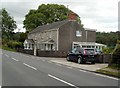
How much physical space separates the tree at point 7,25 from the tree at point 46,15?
98.8ft

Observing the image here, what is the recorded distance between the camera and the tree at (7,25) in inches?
4636

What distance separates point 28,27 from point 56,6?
10939 millimetres

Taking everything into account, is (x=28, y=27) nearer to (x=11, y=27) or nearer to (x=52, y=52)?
(x=11, y=27)

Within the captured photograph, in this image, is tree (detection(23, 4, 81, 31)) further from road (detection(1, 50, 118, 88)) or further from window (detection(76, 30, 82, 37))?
road (detection(1, 50, 118, 88))

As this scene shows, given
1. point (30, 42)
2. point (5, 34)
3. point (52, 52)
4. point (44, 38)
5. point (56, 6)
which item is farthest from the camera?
point (5, 34)

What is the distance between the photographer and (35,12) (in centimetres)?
9038

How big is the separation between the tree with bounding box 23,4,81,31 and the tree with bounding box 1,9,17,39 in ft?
98.8

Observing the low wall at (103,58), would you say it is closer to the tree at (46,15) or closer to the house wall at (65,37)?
the house wall at (65,37)

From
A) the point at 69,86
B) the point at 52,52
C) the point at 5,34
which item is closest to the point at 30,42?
the point at 52,52

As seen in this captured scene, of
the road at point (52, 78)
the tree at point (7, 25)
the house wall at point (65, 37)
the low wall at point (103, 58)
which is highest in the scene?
the tree at point (7, 25)

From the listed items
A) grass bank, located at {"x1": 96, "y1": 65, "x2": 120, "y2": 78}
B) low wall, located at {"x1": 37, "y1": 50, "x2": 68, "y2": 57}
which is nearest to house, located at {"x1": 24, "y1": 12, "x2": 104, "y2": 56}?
low wall, located at {"x1": 37, "y1": 50, "x2": 68, "y2": 57}

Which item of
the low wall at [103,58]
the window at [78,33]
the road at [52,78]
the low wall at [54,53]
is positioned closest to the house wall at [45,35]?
the window at [78,33]

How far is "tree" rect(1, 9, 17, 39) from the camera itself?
386 ft

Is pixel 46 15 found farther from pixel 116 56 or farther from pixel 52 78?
pixel 52 78
